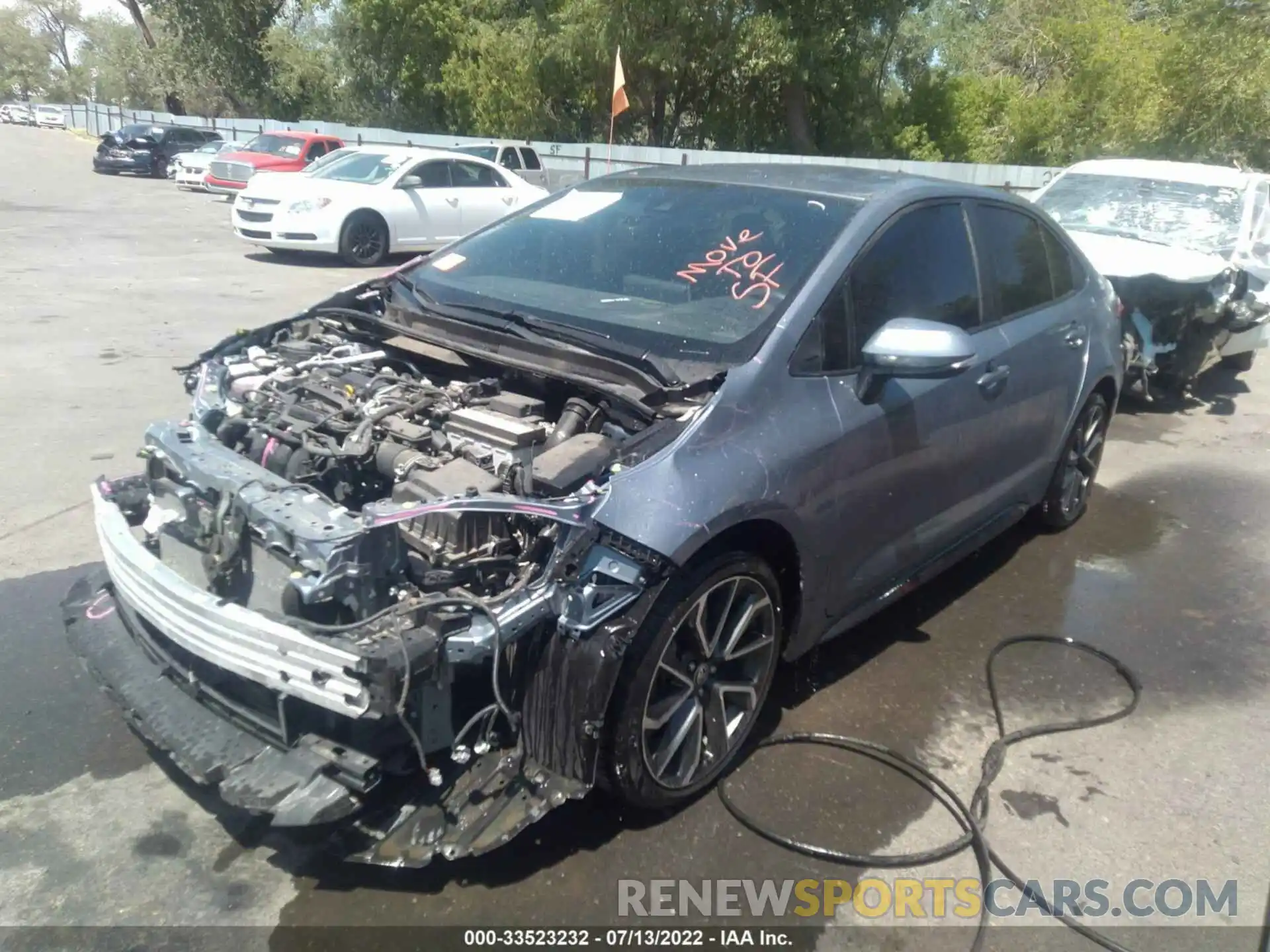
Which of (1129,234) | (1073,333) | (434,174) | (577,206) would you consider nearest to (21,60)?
(434,174)

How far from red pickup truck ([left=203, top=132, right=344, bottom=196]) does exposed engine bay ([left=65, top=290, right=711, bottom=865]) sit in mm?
19625

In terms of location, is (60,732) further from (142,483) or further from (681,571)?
(681,571)

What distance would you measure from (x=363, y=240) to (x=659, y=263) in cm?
1155

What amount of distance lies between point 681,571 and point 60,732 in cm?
222

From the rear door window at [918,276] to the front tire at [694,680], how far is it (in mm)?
937

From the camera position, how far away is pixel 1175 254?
8.23 m

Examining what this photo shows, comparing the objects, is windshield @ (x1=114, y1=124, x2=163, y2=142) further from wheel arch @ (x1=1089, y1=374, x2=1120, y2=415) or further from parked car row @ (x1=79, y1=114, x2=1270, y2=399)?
wheel arch @ (x1=1089, y1=374, x2=1120, y2=415)

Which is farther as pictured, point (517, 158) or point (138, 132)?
point (138, 132)

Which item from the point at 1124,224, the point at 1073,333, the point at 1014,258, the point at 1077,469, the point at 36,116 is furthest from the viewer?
the point at 36,116

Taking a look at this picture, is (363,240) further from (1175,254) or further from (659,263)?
(659,263)

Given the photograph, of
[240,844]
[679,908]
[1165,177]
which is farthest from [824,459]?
[1165,177]

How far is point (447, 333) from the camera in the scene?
387 centimetres

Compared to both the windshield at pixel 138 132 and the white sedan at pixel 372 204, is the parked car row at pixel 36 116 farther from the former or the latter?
the white sedan at pixel 372 204

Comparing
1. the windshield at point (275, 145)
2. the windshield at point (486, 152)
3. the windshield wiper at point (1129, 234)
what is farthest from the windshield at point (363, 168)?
the windshield wiper at point (1129, 234)
